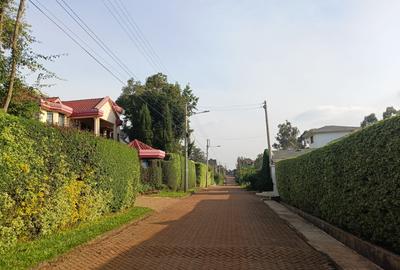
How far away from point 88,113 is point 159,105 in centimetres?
2107

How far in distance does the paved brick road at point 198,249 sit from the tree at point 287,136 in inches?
3750

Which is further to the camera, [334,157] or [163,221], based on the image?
[163,221]

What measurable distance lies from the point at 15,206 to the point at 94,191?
4984mm

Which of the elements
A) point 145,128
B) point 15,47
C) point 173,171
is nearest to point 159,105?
point 145,128

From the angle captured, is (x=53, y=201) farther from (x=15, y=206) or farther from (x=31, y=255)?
(x=31, y=255)

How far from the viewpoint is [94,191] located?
13.8 m

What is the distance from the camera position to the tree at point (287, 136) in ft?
353

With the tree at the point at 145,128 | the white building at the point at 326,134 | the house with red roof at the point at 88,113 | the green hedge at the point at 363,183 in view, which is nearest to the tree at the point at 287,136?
the white building at the point at 326,134

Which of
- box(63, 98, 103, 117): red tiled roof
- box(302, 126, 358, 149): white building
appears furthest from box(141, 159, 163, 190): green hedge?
box(302, 126, 358, 149): white building

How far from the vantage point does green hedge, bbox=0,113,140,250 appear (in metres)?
8.72

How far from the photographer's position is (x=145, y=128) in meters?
47.7

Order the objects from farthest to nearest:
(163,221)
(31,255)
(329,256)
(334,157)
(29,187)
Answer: (163,221) → (334,157) → (29,187) → (329,256) → (31,255)

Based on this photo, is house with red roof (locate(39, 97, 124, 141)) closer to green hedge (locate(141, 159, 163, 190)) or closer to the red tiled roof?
the red tiled roof

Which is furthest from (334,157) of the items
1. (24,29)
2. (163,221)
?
(24,29)
